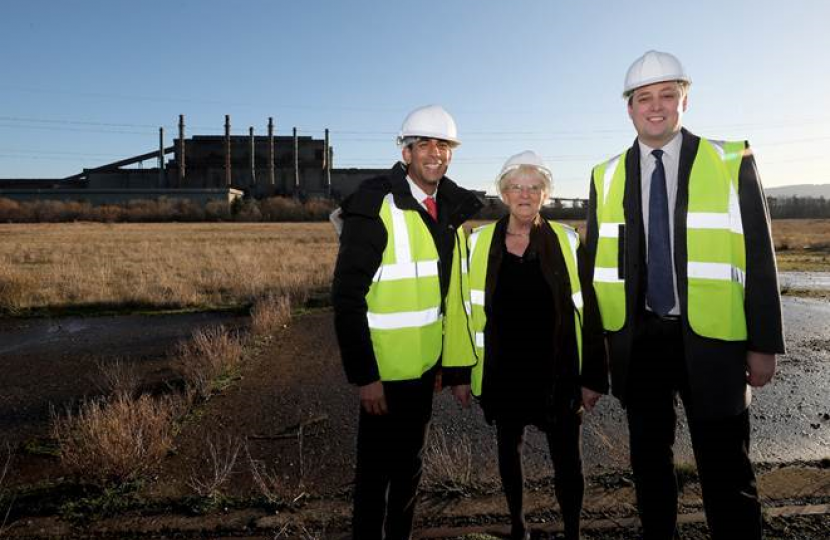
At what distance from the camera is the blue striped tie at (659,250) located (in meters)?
2.57

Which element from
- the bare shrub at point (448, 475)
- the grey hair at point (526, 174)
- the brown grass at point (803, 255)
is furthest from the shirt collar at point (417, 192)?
the brown grass at point (803, 255)

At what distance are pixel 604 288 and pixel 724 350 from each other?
576 millimetres

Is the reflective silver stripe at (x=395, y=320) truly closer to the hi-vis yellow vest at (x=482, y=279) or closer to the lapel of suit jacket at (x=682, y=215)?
the hi-vis yellow vest at (x=482, y=279)

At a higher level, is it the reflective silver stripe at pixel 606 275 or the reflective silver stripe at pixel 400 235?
the reflective silver stripe at pixel 400 235

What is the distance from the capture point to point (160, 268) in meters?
16.6

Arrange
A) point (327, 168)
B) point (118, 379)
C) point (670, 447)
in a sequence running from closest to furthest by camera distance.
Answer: point (670, 447) → point (118, 379) → point (327, 168)

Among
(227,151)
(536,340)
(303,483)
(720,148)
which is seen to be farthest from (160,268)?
(227,151)

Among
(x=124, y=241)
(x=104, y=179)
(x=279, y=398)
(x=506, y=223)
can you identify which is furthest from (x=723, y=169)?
(x=104, y=179)

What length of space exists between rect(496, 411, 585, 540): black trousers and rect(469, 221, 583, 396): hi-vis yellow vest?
27cm

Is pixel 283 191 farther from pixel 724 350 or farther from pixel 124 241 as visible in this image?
pixel 724 350

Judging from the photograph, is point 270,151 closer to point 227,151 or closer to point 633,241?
point 227,151

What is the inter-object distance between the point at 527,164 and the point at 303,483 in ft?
8.14

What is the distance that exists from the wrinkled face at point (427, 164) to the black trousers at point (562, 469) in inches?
49.4

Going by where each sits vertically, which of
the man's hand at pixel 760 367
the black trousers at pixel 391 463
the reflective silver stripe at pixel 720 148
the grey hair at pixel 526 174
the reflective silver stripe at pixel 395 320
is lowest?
the black trousers at pixel 391 463
